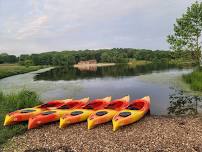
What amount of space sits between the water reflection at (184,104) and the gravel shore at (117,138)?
2.65 metres

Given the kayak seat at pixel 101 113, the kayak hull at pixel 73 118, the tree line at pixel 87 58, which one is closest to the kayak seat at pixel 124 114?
the kayak seat at pixel 101 113

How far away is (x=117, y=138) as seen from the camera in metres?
8.52

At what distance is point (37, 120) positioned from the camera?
998 cm

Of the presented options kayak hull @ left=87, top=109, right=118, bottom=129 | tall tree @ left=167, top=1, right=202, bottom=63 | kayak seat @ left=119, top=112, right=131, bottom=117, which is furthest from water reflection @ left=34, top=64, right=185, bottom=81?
kayak seat @ left=119, top=112, right=131, bottom=117

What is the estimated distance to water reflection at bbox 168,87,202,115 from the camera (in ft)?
42.5

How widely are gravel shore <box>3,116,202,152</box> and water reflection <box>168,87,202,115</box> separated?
2649 millimetres

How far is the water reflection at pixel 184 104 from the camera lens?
12.9m

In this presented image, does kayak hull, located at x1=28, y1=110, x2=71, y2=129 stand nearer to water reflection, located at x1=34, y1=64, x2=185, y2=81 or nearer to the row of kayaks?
the row of kayaks

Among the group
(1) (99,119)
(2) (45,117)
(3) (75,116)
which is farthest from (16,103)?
(1) (99,119)

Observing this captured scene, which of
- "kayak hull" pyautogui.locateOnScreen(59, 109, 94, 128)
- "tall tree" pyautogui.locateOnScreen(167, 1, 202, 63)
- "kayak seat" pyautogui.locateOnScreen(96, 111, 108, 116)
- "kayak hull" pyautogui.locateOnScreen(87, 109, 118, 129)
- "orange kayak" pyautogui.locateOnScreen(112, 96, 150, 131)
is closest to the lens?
"orange kayak" pyautogui.locateOnScreen(112, 96, 150, 131)

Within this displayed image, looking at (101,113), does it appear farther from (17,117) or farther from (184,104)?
(184,104)

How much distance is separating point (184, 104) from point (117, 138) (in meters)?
8.12

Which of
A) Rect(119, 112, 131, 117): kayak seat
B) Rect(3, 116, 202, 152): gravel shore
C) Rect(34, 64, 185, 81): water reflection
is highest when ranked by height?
Rect(119, 112, 131, 117): kayak seat

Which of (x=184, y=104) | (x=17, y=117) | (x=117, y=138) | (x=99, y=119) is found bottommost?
(x=184, y=104)
